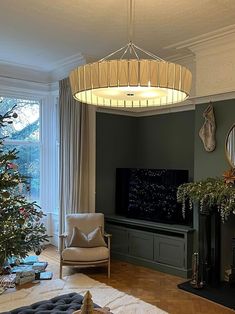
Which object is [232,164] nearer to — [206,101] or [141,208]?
[206,101]

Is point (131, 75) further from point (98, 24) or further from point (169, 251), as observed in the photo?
point (169, 251)

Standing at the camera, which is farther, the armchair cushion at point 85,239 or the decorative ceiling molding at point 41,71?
the decorative ceiling molding at point 41,71

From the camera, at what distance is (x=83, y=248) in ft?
14.8

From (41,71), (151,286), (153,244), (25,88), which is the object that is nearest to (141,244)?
(153,244)

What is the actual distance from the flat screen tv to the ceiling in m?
1.85

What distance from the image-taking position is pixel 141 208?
532 cm

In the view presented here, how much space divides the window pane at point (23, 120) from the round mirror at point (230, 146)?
3509 mm

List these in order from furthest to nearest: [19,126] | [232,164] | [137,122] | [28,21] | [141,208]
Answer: [137,122]
[19,126]
[141,208]
[232,164]
[28,21]

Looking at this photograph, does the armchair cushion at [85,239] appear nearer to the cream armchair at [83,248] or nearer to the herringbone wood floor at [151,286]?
the cream armchair at [83,248]

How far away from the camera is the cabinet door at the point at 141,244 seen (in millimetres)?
4961

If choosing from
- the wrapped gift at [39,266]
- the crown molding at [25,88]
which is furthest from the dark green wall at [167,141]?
the wrapped gift at [39,266]

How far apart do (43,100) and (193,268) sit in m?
3.97

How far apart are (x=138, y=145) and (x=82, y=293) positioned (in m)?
3.22

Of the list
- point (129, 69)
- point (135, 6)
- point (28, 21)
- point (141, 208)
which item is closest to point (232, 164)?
point (141, 208)
